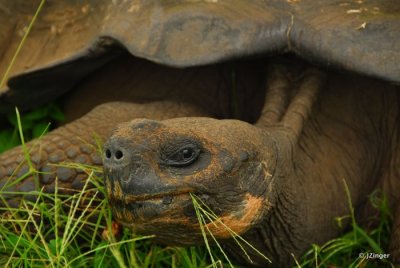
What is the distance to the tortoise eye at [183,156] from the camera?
2.18 metres

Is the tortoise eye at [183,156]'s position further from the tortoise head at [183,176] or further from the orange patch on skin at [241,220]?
the orange patch on skin at [241,220]

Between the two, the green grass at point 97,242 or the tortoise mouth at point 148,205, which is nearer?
the tortoise mouth at point 148,205

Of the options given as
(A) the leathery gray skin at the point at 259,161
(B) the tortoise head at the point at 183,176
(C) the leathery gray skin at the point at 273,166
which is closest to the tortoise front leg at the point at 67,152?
(A) the leathery gray skin at the point at 259,161

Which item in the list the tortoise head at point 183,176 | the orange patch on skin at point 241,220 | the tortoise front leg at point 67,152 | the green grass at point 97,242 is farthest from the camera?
the tortoise front leg at point 67,152

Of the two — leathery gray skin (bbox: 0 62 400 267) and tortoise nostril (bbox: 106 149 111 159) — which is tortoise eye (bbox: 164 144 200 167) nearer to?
leathery gray skin (bbox: 0 62 400 267)

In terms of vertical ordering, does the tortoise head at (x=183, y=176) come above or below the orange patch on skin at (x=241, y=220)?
above

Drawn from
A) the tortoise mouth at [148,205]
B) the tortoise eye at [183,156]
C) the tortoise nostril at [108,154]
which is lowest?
the tortoise mouth at [148,205]

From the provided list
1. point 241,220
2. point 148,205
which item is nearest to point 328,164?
point 241,220

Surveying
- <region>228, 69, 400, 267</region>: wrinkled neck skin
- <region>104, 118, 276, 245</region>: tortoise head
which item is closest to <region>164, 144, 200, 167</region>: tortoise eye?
<region>104, 118, 276, 245</region>: tortoise head

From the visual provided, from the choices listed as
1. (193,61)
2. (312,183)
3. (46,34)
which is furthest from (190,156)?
(46,34)

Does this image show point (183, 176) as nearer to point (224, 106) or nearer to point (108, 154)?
point (108, 154)

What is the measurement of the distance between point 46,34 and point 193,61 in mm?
913

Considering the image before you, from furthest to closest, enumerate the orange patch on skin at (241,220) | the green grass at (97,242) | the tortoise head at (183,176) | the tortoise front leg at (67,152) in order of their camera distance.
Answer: the tortoise front leg at (67,152) < the green grass at (97,242) < the orange patch on skin at (241,220) < the tortoise head at (183,176)

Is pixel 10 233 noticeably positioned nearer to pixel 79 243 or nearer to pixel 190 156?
pixel 79 243
